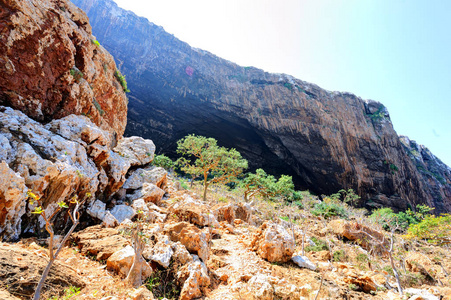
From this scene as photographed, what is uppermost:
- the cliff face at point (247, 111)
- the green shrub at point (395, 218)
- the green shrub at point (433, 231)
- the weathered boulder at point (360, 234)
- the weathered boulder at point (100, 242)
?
the cliff face at point (247, 111)

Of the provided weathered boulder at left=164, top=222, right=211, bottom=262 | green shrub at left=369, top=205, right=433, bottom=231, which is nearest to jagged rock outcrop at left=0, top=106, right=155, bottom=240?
weathered boulder at left=164, top=222, right=211, bottom=262

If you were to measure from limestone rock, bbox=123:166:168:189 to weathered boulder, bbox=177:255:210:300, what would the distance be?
664 cm

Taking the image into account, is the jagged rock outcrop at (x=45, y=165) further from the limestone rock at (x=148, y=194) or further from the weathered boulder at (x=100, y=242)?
the limestone rock at (x=148, y=194)

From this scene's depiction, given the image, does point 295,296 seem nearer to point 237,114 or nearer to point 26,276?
point 26,276

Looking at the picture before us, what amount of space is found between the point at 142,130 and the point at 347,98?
41583mm

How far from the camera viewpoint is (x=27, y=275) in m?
2.92

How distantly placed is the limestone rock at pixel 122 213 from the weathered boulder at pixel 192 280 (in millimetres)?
3788

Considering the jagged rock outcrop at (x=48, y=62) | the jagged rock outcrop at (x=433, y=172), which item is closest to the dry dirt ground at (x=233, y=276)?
the jagged rock outcrop at (x=48, y=62)

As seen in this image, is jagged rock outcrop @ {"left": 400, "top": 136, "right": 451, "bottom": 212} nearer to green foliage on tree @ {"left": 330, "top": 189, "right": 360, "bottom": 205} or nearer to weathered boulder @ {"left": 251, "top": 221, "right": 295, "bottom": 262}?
green foliage on tree @ {"left": 330, "top": 189, "right": 360, "bottom": 205}

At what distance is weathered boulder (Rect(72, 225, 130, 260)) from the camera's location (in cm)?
480

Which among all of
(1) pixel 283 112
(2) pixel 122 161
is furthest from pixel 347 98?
(2) pixel 122 161

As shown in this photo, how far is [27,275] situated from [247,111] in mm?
36475

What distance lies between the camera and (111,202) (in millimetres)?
8336

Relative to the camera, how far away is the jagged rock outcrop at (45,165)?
4250mm
